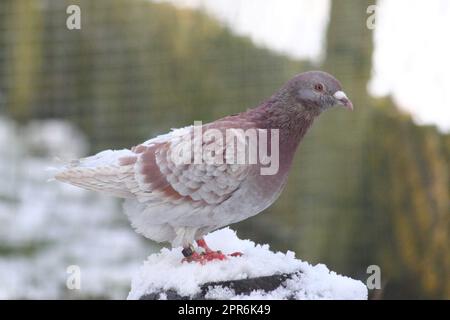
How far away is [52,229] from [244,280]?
1.91 metres

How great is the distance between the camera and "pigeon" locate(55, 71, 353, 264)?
112 cm

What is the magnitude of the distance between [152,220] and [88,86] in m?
1.93

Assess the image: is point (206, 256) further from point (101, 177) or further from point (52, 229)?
point (52, 229)

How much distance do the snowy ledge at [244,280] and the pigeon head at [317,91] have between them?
10.6 inches

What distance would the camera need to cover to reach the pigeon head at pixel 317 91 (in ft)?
3.67

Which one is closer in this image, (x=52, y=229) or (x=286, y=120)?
(x=286, y=120)

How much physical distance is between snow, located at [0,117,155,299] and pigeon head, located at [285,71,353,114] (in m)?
1.41

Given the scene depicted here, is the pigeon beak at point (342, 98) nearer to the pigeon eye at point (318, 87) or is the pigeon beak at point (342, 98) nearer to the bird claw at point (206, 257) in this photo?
the pigeon eye at point (318, 87)

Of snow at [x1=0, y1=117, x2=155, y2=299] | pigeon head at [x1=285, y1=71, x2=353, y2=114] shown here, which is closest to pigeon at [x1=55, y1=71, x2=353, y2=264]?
pigeon head at [x1=285, y1=71, x2=353, y2=114]

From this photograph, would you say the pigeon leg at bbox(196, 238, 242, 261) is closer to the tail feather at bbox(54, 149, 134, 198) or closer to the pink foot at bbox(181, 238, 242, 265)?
the pink foot at bbox(181, 238, 242, 265)

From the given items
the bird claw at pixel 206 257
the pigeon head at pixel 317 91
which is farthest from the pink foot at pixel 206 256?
the pigeon head at pixel 317 91

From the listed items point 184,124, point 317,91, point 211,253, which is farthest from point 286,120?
point 184,124

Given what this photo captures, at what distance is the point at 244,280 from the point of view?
3.69 feet

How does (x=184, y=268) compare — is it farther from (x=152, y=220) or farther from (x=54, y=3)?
(x=54, y=3)
